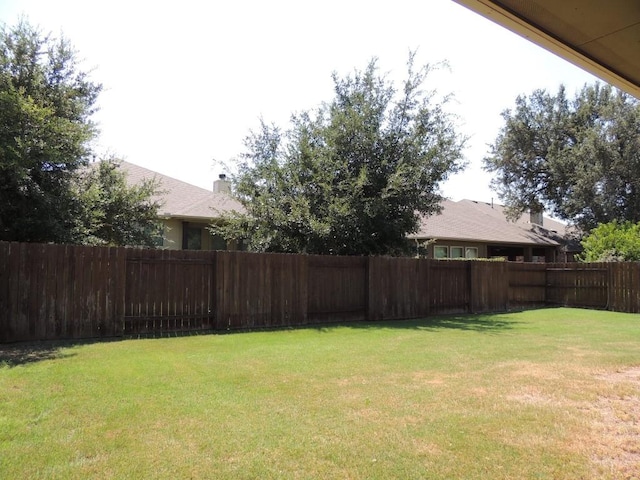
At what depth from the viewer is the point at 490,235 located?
28.3m

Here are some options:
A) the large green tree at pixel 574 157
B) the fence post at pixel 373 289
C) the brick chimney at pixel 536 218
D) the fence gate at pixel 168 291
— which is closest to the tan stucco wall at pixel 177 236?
the fence post at pixel 373 289

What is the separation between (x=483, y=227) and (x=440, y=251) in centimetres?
458

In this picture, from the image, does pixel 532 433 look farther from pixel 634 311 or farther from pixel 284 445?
pixel 634 311

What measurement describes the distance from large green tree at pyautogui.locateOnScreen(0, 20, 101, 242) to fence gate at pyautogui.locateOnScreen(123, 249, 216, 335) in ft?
10.1

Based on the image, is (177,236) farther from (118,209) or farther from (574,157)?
(574,157)

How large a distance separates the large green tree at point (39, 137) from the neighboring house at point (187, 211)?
4110mm

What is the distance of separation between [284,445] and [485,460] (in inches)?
63.8

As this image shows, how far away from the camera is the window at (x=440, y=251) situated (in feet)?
86.4

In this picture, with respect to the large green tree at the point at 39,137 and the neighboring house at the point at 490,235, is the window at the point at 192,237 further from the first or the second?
the neighboring house at the point at 490,235

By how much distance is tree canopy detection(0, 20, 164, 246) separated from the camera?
33.5 feet

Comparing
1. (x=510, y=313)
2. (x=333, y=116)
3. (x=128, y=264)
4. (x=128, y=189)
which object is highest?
(x=333, y=116)

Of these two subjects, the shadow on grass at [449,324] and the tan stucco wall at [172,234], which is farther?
the tan stucco wall at [172,234]

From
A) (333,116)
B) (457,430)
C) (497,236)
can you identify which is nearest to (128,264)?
(457,430)

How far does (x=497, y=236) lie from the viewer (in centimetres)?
2850
